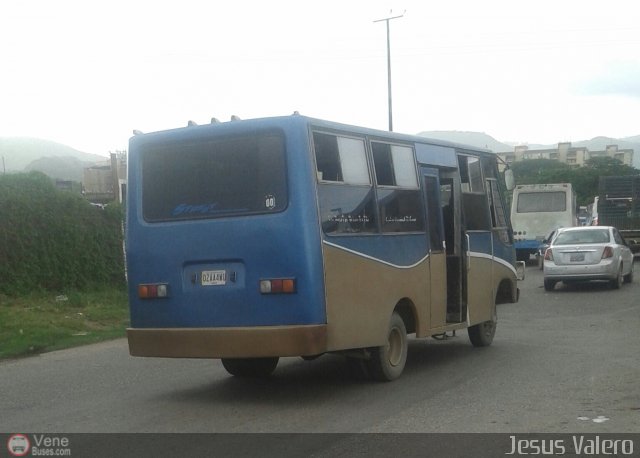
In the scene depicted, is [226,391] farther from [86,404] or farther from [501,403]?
[501,403]

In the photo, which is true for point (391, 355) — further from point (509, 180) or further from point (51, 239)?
point (51, 239)

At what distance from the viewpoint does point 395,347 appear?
1020 cm

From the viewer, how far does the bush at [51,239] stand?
17.5 m

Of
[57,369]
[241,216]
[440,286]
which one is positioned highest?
[241,216]

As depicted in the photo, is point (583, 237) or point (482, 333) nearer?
point (482, 333)

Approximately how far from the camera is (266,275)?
8.67 meters

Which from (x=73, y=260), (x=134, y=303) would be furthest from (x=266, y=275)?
(x=73, y=260)

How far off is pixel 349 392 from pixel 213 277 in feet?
6.31

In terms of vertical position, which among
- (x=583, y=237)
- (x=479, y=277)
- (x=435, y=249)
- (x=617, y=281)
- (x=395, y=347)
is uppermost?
(x=435, y=249)

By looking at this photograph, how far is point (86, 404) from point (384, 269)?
3446mm

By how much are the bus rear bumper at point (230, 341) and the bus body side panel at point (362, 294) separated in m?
0.29

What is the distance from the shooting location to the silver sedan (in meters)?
22.1
